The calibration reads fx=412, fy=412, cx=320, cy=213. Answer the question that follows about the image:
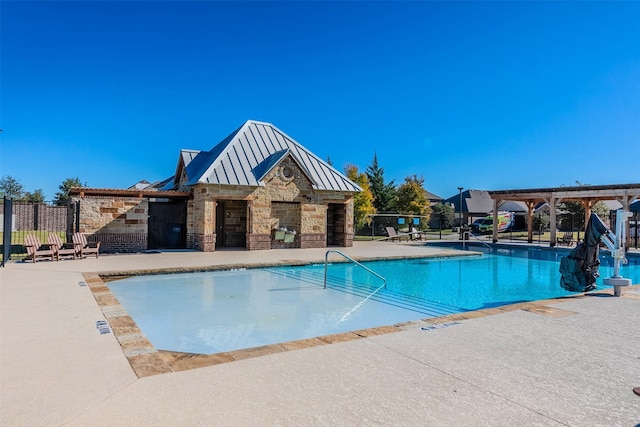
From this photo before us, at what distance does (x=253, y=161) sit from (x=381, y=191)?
21221mm

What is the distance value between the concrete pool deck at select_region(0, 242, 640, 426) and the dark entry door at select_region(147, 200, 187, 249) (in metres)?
12.2

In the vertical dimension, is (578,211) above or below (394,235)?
above

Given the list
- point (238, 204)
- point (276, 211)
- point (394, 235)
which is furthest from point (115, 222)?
point (394, 235)

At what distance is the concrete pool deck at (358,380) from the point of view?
303 cm

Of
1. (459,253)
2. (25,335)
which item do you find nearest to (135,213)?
(25,335)

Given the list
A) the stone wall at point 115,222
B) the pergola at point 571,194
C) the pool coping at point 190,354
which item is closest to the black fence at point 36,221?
the stone wall at point 115,222

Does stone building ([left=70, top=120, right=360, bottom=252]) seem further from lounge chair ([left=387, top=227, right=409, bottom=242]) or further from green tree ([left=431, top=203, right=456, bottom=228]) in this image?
green tree ([left=431, top=203, right=456, bottom=228])

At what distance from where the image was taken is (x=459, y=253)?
18.7 meters

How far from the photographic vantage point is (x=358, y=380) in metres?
3.73

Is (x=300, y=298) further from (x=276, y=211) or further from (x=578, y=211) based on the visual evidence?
(x=578, y=211)

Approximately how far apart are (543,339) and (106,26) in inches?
654

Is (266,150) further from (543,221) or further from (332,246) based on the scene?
(543,221)

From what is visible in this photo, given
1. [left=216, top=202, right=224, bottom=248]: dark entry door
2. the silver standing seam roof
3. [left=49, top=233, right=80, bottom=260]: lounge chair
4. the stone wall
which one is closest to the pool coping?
[left=49, top=233, right=80, bottom=260]: lounge chair

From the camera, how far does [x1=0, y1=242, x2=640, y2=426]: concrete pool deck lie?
303 cm
